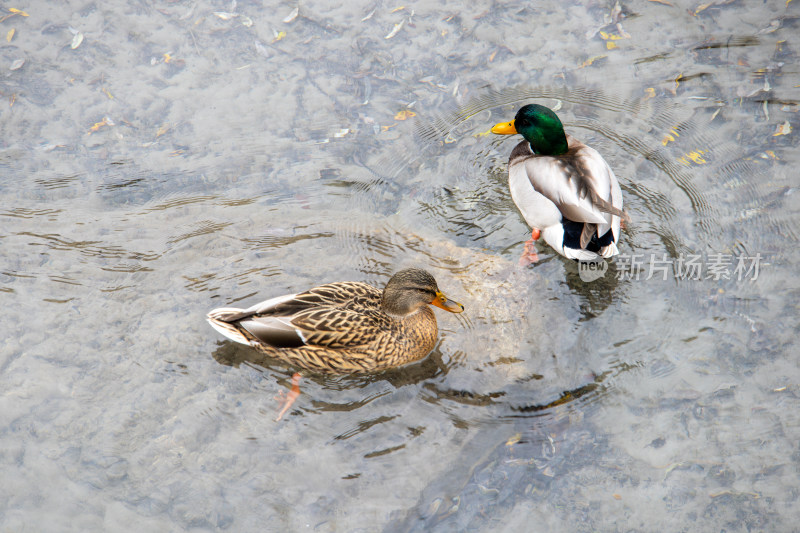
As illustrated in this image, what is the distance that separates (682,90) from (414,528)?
558 cm

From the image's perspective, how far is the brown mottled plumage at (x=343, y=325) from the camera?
5.02 m

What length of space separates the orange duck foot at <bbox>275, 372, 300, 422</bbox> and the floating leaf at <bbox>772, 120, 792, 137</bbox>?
5427mm

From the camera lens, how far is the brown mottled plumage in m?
5.02

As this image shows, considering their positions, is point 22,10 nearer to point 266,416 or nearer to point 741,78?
point 266,416

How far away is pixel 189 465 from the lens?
464 cm

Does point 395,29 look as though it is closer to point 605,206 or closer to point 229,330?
point 605,206

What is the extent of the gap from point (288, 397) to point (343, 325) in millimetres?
711

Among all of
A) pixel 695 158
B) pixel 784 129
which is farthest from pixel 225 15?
A: pixel 784 129

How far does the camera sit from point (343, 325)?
503 centimetres

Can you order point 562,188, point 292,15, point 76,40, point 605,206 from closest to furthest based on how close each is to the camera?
point 605,206, point 562,188, point 76,40, point 292,15

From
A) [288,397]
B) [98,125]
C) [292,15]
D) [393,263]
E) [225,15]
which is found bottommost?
[288,397]

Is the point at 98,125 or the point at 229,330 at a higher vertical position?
the point at 98,125

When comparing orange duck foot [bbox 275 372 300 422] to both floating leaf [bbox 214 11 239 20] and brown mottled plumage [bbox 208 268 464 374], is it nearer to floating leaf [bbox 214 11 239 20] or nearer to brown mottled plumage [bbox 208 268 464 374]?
brown mottled plumage [bbox 208 268 464 374]

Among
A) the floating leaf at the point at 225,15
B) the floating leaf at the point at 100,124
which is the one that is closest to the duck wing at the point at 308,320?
the floating leaf at the point at 100,124
